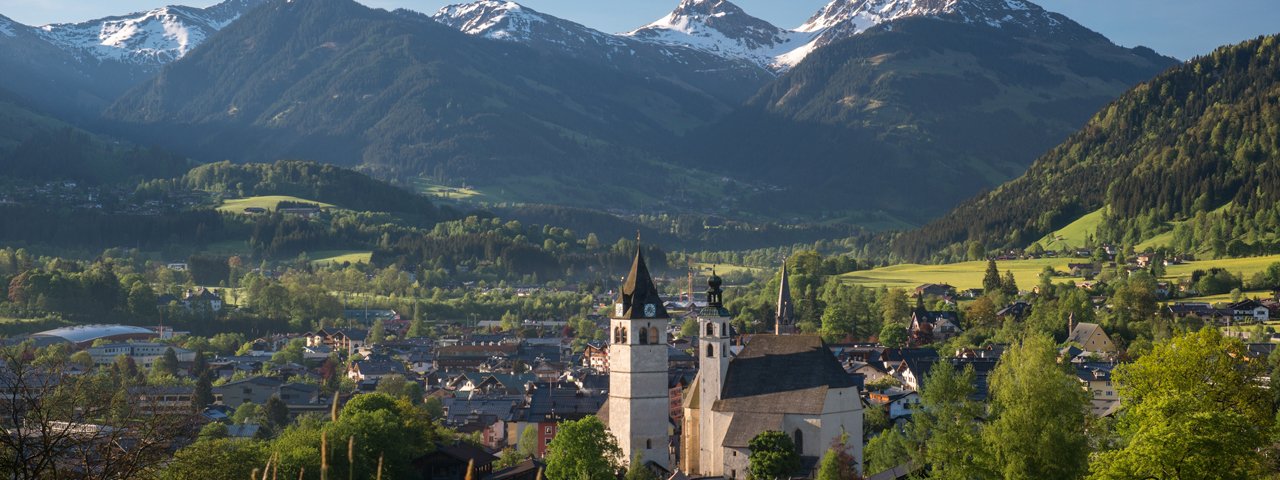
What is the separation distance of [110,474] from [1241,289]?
152880 millimetres

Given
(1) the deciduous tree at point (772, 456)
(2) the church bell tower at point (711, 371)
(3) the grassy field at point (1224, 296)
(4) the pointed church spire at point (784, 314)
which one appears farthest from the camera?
(3) the grassy field at point (1224, 296)

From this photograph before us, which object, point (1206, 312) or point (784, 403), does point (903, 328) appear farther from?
point (784, 403)

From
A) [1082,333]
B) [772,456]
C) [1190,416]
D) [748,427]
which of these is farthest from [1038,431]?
[1082,333]

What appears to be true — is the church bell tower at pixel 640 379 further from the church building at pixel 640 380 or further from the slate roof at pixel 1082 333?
the slate roof at pixel 1082 333

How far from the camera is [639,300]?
9362cm

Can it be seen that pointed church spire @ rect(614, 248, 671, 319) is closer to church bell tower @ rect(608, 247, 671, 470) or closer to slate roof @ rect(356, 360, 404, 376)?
church bell tower @ rect(608, 247, 671, 470)

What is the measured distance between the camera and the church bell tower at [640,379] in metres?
93.1

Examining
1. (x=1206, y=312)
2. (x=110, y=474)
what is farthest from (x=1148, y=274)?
(x=110, y=474)

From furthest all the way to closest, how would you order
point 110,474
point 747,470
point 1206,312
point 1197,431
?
point 1206,312, point 747,470, point 1197,431, point 110,474

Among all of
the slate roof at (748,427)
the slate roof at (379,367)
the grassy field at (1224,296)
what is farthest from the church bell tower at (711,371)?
the grassy field at (1224,296)

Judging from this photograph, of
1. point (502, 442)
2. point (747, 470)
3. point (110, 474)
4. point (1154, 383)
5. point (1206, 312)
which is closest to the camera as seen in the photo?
point (110, 474)

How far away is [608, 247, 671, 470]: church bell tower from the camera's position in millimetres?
93125

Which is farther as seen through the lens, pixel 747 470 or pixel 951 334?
pixel 951 334

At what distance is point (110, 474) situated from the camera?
31.8 meters
